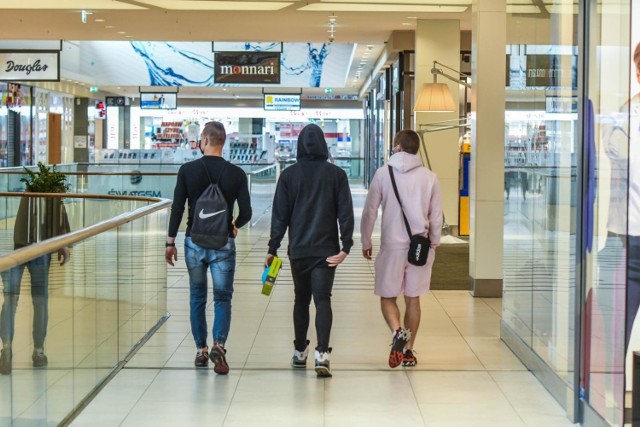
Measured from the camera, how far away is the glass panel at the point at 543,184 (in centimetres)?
551

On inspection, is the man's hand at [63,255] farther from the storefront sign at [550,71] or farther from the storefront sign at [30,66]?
the storefront sign at [30,66]

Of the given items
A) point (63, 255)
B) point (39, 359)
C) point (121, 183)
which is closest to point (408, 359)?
point (63, 255)

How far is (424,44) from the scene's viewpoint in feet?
52.9

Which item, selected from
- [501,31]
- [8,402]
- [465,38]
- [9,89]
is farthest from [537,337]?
[9,89]

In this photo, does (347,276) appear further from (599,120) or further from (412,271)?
(599,120)

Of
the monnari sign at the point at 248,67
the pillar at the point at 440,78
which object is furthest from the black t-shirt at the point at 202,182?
the monnari sign at the point at 248,67

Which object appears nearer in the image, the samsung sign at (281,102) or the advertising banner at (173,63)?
the advertising banner at (173,63)

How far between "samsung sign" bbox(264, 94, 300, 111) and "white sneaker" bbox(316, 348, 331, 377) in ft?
97.9

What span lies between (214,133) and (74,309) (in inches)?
67.6

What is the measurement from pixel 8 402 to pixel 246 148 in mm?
37507

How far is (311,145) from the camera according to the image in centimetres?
638

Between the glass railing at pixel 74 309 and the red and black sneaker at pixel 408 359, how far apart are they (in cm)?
174

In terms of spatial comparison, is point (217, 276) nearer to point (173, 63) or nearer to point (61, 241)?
point (61, 241)

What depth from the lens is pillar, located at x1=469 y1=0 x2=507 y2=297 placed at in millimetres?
9852
